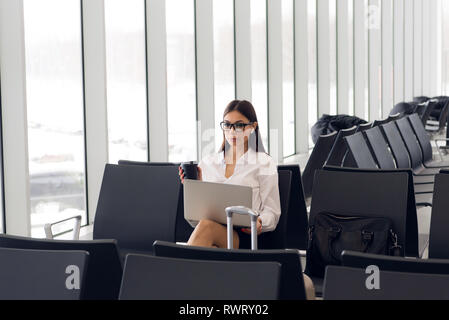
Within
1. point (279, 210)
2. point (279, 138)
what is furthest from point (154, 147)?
point (279, 138)

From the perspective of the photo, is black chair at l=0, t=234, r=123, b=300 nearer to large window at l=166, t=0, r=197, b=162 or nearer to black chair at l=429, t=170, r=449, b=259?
black chair at l=429, t=170, r=449, b=259

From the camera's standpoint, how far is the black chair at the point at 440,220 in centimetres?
341

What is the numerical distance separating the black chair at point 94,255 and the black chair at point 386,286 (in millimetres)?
691

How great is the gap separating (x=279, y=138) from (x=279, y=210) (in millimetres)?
5621

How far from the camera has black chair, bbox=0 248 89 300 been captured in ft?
7.32

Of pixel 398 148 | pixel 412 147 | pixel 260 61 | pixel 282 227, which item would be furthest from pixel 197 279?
pixel 260 61

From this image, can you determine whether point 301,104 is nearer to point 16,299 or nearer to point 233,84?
point 233,84

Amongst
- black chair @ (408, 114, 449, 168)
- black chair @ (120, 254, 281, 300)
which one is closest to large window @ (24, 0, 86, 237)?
black chair @ (120, 254, 281, 300)

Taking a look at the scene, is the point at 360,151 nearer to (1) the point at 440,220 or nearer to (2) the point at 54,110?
(1) the point at 440,220

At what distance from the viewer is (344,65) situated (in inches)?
522

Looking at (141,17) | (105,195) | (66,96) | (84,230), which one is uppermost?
(141,17)

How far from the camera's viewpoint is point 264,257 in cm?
212

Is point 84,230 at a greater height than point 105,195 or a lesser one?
lesser

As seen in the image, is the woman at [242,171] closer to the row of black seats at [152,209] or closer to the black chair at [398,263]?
the row of black seats at [152,209]
